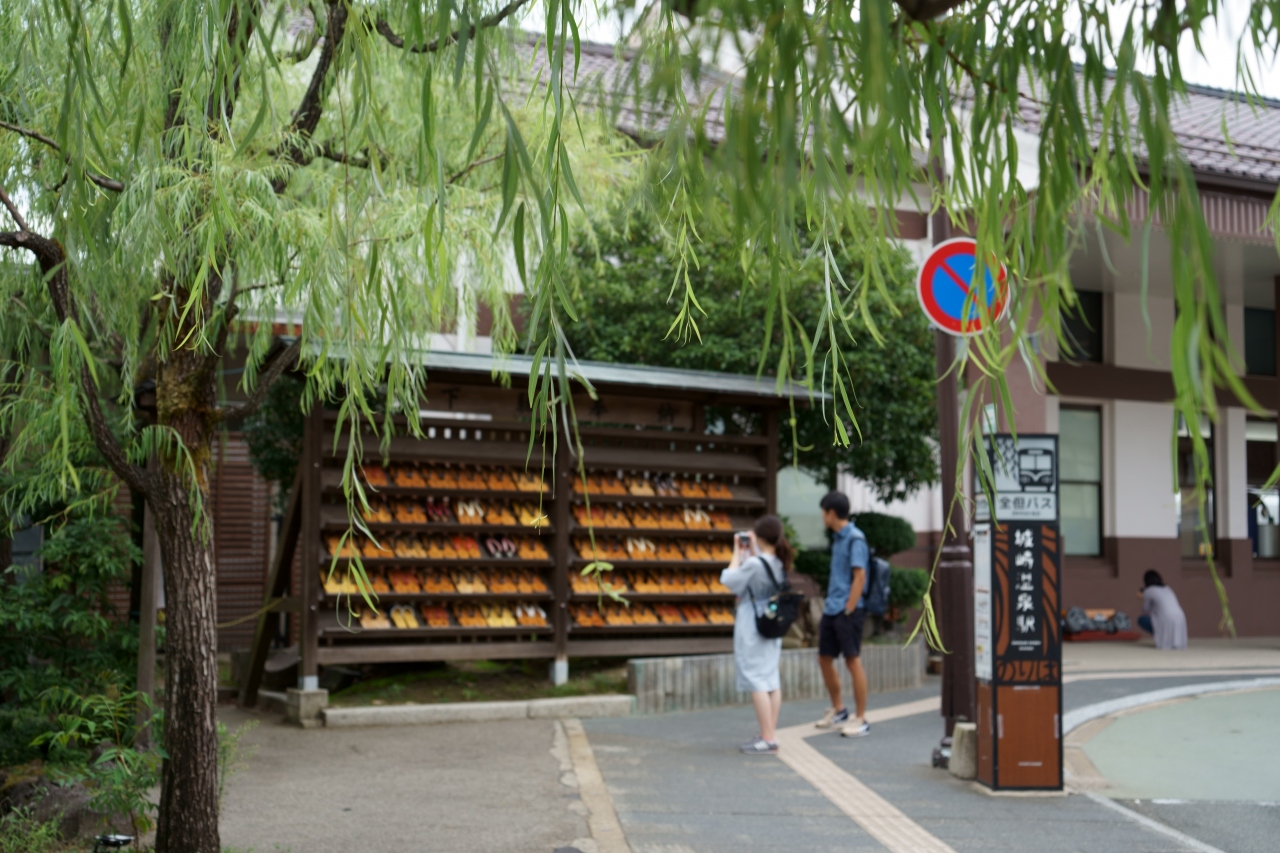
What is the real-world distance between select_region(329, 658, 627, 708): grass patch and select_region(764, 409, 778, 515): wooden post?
7.59ft

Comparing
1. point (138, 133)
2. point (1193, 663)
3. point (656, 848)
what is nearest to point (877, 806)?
point (656, 848)

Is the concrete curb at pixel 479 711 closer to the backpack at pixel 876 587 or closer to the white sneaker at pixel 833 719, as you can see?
the white sneaker at pixel 833 719

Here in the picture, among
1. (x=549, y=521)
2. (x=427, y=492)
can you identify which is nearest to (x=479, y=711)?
(x=549, y=521)

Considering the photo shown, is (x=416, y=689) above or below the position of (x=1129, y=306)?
below

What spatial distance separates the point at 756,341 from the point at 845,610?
13.6 feet

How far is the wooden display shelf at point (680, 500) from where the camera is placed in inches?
476

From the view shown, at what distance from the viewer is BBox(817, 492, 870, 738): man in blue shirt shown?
30.8 ft

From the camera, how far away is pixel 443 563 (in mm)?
11266

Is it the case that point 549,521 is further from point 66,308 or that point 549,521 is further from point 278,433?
point 66,308

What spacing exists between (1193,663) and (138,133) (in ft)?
50.5

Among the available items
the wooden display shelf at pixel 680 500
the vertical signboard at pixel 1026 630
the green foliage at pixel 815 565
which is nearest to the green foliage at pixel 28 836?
the vertical signboard at pixel 1026 630

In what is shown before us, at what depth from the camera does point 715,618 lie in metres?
12.4

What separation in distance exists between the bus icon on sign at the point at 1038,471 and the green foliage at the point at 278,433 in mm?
7387

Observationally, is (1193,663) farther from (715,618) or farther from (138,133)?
(138,133)
